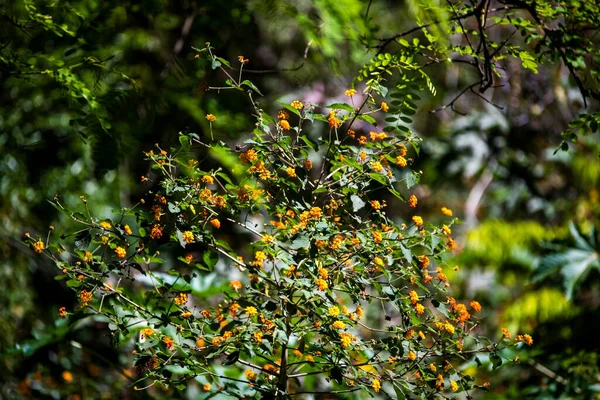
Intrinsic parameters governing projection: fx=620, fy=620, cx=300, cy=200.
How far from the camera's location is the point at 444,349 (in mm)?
856

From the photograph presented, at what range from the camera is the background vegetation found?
1.12m

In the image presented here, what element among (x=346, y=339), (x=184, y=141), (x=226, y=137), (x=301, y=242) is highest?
(x=226, y=137)

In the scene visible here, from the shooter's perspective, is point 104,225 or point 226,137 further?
point 226,137

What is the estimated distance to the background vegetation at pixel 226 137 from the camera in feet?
3.66

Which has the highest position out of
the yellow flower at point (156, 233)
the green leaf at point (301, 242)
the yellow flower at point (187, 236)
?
the yellow flower at point (156, 233)

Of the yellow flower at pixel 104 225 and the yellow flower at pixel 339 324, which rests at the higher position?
the yellow flower at pixel 104 225

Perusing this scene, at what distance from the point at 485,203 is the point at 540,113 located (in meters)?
1.06

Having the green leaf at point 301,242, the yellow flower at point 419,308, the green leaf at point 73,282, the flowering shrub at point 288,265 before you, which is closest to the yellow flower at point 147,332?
the flowering shrub at point 288,265

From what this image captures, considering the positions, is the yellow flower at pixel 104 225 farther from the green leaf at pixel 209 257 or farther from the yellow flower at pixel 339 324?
the yellow flower at pixel 339 324

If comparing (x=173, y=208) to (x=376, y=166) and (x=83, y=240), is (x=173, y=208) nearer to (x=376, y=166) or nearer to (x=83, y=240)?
(x=83, y=240)

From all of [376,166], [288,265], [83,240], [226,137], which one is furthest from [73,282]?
[226,137]

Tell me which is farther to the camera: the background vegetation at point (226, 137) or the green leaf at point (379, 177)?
the background vegetation at point (226, 137)

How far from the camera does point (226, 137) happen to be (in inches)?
61.0

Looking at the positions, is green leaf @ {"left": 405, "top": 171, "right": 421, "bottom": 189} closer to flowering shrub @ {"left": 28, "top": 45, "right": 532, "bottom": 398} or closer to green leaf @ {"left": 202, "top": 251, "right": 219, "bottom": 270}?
flowering shrub @ {"left": 28, "top": 45, "right": 532, "bottom": 398}
